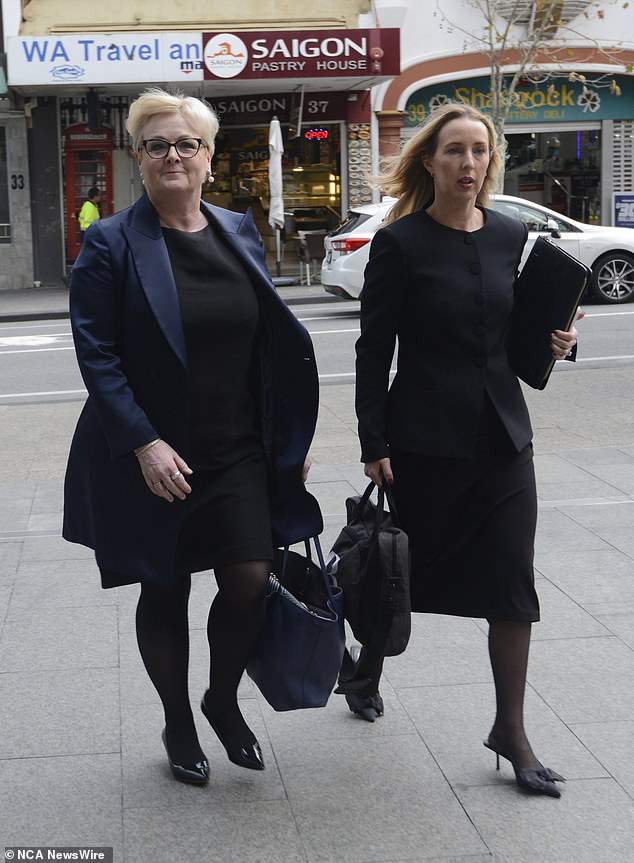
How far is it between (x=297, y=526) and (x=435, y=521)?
0.40 m

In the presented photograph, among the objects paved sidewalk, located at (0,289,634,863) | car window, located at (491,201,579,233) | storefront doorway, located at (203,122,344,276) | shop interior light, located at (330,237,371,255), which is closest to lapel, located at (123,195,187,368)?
paved sidewalk, located at (0,289,634,863)

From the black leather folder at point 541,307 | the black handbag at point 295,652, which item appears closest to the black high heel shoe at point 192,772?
the black handbag at point 295,652

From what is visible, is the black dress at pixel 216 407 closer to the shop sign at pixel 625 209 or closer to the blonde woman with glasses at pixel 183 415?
the blonde woman with glasses at pixel 183 415

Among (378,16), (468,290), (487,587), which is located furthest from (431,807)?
(378,16)

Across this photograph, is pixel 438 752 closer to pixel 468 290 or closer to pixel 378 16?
pixel 468 290

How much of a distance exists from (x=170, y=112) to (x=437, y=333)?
95 cm

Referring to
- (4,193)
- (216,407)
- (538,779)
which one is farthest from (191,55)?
(538,779)

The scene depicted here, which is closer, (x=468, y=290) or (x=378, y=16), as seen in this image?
(x=468, y=290)

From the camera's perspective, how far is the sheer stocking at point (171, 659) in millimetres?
3605

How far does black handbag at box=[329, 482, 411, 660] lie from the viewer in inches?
140

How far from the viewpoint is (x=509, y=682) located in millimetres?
3613

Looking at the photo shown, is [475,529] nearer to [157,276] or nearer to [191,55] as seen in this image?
[157,276]

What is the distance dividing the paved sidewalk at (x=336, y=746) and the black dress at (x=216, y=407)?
0.67 meters

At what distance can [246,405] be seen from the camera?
140 inches
